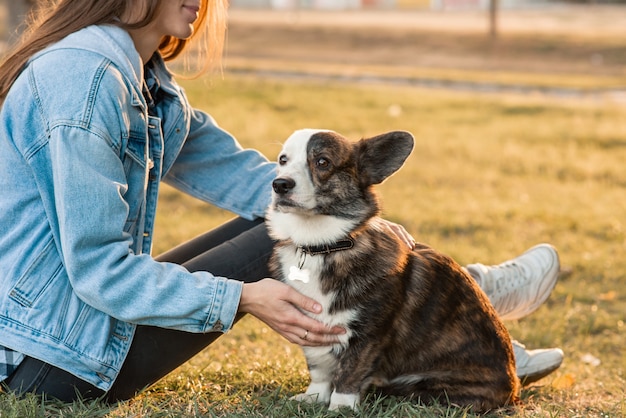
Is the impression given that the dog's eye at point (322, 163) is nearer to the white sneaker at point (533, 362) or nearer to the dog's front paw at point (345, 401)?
the dog's front paw at point (345, 401)

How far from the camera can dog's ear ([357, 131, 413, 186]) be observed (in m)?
2.72

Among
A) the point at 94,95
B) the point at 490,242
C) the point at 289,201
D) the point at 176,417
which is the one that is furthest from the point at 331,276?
the point at 490,242

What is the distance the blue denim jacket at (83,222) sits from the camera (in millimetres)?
2379

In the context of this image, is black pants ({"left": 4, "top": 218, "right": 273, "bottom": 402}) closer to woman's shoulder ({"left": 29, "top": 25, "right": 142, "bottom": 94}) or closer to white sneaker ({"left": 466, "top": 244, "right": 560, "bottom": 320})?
woman's shoulder ({"left": 29, "top": 25, "right": 142, "bottom": 94})

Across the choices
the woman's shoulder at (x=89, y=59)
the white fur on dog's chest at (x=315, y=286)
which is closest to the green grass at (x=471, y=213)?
the white fur on dog's chest at (x=315, y=286)

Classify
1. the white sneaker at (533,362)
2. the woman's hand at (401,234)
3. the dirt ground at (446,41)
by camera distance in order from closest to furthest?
the woman's hand at (401,234) < the white sneaker at (533,362) < the dirt ground at (446,41)

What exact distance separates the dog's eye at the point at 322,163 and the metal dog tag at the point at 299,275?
353mm

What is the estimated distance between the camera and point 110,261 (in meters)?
2.42

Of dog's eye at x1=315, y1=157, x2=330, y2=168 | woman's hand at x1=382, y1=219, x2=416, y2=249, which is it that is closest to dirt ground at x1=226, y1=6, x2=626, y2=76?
woman's hand at x1=382, y1=219, x2=416, y2=249

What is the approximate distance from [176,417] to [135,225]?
66 centimetres

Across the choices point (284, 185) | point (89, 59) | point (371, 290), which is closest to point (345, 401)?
point (371, 290)

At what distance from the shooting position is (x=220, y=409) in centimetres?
272

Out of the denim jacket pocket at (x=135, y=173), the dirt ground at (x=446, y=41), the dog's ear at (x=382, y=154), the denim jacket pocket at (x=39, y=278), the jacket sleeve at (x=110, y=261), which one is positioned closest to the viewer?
the jacket sleeve at (x=110, y=261)

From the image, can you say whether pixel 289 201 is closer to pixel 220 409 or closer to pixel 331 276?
pixel 331 276
